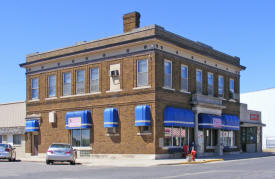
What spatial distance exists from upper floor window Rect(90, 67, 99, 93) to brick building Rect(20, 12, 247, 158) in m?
0.08

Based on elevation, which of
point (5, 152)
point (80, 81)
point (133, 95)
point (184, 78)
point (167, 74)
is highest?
point (167, 74)

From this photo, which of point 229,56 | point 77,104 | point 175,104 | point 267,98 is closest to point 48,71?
point 77,104

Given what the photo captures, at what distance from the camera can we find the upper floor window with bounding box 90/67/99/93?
36.6 m

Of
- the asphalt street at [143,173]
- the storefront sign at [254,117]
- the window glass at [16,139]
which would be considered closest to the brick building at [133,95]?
the window glass at [16,139]

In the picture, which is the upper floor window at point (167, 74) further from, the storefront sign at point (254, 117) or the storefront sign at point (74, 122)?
the storefront sign at point (254, 117)

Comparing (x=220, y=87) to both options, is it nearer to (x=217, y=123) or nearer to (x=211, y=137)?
(x=217, y=123)

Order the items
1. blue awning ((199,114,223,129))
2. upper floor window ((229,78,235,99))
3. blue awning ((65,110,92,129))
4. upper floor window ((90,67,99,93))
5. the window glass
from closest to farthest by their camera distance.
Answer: blue awning ((65,110,92,129)), upper floor window ((90,67,99,93)), blue awning ((199,114,223,129)), upper floor window ((229,78,235,99)), the window glass

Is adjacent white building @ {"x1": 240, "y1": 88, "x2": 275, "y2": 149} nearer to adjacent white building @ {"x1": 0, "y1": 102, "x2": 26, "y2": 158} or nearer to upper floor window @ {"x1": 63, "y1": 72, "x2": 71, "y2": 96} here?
upper floor window @ {"x1": 63, "y1": 72, "x2": 71, "y2": 96}

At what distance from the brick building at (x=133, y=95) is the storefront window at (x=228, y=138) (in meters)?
0.10

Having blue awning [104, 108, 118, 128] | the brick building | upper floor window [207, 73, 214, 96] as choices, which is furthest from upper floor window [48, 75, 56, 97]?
upper floor window [207, 73, 214, 96]

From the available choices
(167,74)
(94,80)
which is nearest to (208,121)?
(167,74)

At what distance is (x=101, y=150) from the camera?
3550 centimetres

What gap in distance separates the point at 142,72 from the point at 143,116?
3.53 metres

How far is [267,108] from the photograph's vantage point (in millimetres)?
68125
